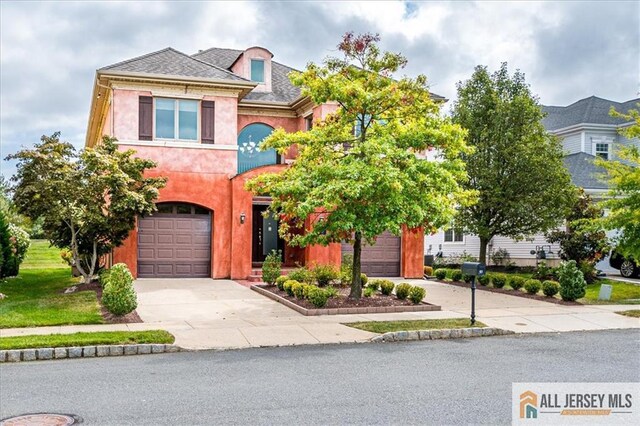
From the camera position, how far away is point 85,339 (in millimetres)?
10984

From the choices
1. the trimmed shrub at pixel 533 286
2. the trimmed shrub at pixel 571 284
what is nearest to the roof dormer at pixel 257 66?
the trimmed shrub at pixel 533 286

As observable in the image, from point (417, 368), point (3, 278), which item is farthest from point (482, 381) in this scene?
point (3, 278)

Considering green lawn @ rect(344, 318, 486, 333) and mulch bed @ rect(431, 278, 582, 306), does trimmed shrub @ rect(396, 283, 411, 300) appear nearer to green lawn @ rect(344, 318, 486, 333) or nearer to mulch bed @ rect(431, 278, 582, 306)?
green lawn @ rect(344, 318, 486, 333)

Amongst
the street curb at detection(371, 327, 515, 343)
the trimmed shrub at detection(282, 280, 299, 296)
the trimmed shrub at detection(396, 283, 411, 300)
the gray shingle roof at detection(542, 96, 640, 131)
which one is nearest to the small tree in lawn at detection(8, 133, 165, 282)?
the trimmed shrub at detection(282, 280, 299, 296)

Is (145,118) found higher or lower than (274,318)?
higher

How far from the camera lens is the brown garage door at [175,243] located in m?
23.6

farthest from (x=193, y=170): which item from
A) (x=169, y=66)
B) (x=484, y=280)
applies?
(x=484, y=280)

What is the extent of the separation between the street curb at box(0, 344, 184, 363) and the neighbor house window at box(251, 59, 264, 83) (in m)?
18.4

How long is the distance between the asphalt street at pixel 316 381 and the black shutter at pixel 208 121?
573 inches

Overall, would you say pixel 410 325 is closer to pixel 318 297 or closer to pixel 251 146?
pixel 318 297

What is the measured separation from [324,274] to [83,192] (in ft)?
25.8

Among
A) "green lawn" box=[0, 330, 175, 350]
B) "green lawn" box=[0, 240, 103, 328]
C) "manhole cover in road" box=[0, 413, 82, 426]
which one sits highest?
"green lawn" box=[0, 240, 103, 328]

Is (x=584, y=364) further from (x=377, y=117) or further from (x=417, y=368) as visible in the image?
(x=377, y=117)

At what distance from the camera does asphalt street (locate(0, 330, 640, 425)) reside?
22.8 ft
